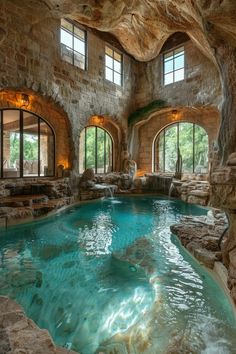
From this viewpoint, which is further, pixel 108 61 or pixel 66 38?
pixel 108 61

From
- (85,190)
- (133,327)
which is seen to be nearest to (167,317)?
(133,327)

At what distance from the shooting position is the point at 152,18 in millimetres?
5949

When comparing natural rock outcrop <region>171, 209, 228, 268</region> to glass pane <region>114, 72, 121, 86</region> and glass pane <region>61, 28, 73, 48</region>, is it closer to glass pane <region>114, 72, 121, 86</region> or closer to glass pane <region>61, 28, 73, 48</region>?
glass pane <region>61, 28, 73, 48</region>

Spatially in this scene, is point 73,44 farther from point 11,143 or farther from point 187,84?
point 187,84

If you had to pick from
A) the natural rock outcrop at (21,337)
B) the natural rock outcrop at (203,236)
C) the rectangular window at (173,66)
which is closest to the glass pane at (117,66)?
the rectangular window at (173,66)

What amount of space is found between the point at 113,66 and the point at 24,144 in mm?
5908

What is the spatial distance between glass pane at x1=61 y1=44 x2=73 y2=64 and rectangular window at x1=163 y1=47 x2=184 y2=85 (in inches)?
192

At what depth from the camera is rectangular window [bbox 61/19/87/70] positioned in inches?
340

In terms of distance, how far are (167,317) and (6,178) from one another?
708 centimetres

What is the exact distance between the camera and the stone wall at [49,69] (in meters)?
6.63

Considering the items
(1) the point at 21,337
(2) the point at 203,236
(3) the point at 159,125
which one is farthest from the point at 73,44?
(1) the point at 21,337

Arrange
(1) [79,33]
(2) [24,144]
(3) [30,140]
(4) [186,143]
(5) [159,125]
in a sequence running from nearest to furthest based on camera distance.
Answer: (2) [24,144] → (3) [30,140] → (1) [79,33] → (5) [159,125] → (4) [186,143]

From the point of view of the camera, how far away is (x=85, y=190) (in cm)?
868

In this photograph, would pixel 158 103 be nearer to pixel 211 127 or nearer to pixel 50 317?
pixel 211 127
